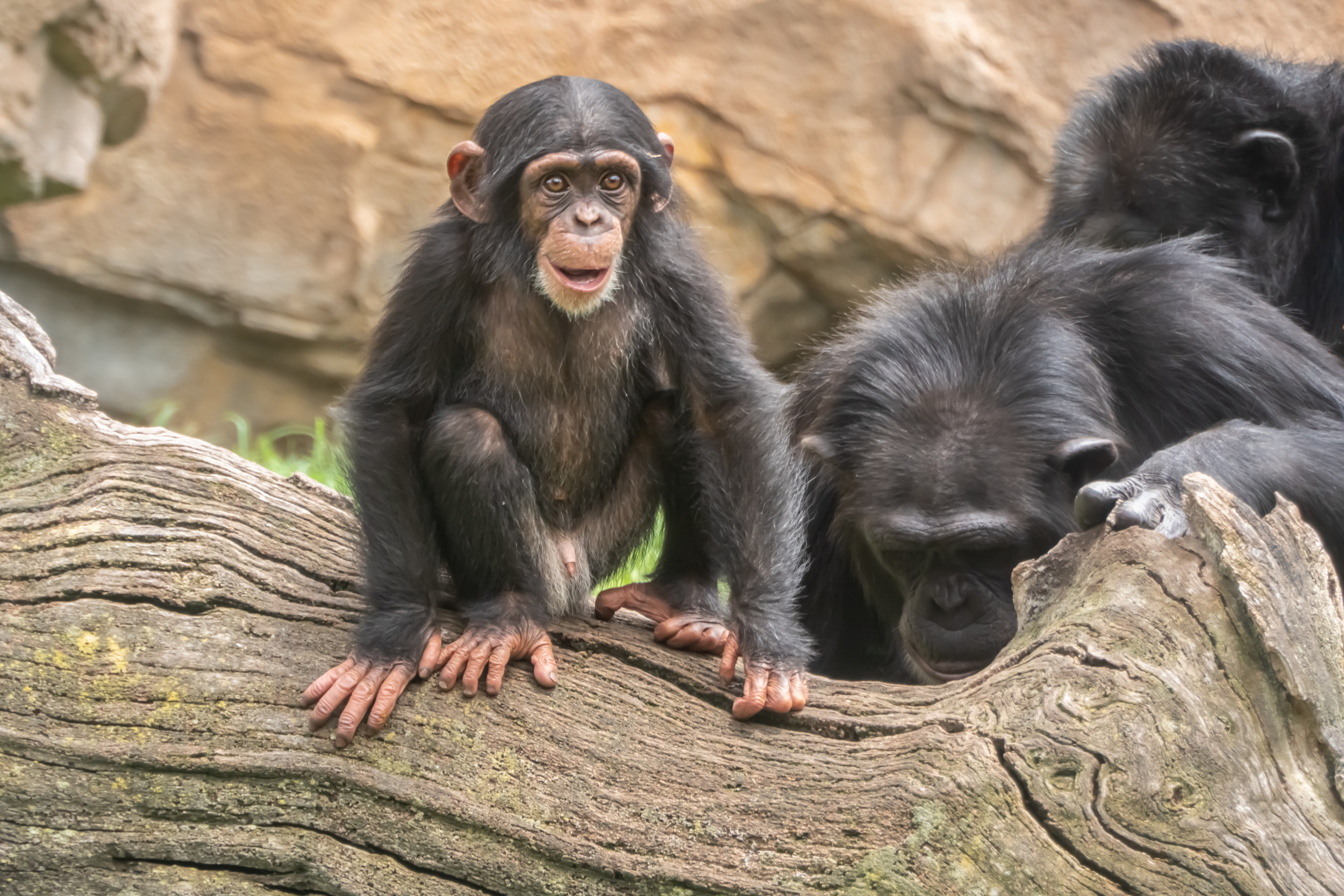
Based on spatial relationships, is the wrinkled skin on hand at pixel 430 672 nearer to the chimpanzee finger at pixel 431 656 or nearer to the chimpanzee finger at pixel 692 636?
the chimpanzee finger at pixel 431 656

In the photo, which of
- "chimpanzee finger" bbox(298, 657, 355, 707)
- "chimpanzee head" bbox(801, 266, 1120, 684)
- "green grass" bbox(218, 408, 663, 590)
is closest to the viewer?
"chimpanzee finger" bbox(298, 657, 355, 707)

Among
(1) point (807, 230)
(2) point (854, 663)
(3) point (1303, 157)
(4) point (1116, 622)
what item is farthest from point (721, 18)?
(4) point (1116, 622)

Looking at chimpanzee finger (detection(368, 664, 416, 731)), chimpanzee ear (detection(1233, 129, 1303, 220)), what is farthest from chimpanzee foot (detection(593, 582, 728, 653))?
chimpanzee ear (detection(1233, 129, 1303, 220))

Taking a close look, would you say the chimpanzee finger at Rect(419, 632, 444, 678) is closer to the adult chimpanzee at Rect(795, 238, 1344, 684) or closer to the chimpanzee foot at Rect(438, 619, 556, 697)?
the chimpanzee foot at Rect(438, 619, 556, 697)

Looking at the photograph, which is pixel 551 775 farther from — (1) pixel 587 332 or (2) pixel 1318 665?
(2) pixel 1318 665

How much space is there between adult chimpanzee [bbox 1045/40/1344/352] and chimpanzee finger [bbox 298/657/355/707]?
141 inches

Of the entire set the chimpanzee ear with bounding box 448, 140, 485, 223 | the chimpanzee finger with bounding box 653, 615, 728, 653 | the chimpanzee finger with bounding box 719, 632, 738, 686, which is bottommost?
the chimpanzee finger with bounding box 719, 632, 738, 686

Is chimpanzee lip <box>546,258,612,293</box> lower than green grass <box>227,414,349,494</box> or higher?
lower

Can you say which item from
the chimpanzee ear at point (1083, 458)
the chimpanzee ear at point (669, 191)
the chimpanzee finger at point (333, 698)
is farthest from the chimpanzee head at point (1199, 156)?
the chimpanzee finger at point (333, 698)

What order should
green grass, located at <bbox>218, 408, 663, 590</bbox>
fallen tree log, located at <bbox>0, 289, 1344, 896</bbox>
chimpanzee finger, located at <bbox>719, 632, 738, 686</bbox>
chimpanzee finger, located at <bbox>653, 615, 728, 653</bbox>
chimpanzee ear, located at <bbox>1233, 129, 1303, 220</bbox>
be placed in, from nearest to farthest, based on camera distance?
fallen tree log, located at <bbox>0, 289, 1344, 896</bbox> < chimpanzee finger, located at <bbox>719, 632, 738, 686</bbox> < chimpanzee finger, located at <bbox>653, 615, 728, 653</bbox> < green grass, located at <bbox>218, 408, 663, 590</bbox> < chimpanzee ear, located at <bbox>1233, 129, 1303, 220</bbox>

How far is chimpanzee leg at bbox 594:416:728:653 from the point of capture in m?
4.07

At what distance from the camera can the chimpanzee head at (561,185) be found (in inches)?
152

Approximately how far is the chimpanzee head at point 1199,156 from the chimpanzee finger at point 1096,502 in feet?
7.75

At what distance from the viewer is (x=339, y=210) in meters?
8.79
